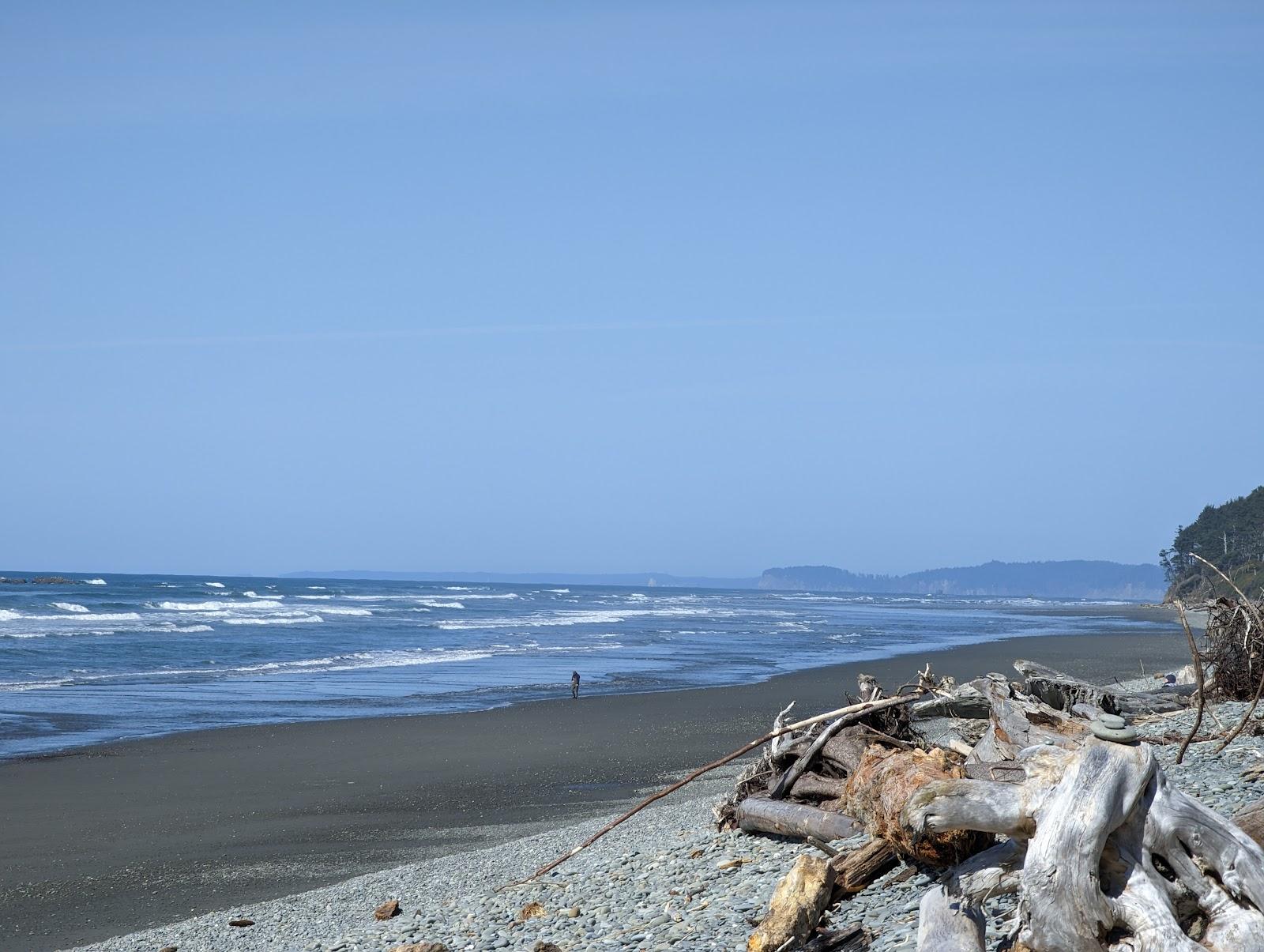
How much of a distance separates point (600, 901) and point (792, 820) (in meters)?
1.37

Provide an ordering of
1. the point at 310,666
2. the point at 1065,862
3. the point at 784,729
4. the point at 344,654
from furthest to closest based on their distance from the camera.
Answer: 1. the point at 344,654
2. the point at 310,666
3. the point at 784,729
4. the point at 1065,862

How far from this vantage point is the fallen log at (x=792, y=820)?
700cm

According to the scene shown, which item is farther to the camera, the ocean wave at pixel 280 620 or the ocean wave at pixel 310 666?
the ocean wave at pixel 280 620

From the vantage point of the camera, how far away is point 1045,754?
14.8 ft

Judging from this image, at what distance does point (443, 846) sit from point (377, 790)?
3242 millimetres

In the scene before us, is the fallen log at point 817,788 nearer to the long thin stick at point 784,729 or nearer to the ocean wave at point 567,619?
the long thin stick at point 784,729

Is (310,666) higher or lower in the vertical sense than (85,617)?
lower

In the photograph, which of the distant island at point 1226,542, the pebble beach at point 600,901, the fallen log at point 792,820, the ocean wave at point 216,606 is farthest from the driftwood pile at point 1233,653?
the distant island at point 1226,542

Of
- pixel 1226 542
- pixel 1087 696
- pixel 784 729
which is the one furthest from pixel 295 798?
pixel 1226 542

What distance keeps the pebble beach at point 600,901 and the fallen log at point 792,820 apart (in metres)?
0.09

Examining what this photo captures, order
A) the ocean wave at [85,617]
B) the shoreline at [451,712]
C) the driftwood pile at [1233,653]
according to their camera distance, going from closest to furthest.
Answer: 1. the driftwood pile at [1233,653]
2. the shoreline at [451,712]
3. the ocean wave at [85,617]

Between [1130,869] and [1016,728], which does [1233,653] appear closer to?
[1016,728]

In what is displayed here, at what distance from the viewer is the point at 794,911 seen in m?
5.04

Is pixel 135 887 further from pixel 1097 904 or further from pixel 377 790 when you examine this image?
pixel 1097 904
